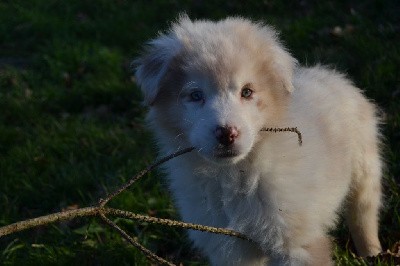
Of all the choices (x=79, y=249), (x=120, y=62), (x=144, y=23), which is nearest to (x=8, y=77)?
(x=120, y=62)

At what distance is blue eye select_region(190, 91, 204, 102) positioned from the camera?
2.55 metres

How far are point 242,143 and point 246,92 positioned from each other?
0.88ft

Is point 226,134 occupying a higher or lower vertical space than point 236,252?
higher

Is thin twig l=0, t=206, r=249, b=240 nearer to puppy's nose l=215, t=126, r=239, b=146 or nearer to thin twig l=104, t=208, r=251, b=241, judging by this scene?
thin twig l=104, t=208, r=251, b=241

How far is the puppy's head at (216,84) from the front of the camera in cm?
240

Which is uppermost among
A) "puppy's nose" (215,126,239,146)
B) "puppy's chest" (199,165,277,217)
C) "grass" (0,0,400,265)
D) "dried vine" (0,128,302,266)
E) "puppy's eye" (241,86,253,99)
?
"puppy's eye" (241,86,253,99)

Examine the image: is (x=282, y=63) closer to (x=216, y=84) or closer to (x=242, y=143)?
(x=216, y=84)

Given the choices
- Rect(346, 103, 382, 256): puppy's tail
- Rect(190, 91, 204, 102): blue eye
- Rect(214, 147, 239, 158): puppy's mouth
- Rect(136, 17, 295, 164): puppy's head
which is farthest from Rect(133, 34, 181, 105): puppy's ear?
Rect(346, 103, 382, 256): puppy's tail

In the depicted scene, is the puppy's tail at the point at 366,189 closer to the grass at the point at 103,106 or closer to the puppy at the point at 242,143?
the grass at the point at 103,106

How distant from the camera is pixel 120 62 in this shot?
6.42m

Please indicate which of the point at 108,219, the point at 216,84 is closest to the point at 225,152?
the point at 216,84

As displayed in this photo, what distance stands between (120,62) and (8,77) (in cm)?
118

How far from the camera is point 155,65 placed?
9.16 ft

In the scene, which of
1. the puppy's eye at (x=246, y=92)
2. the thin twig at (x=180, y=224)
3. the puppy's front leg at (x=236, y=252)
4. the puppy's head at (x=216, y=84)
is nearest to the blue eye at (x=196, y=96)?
the puppy's head at (x=216, y=84)
